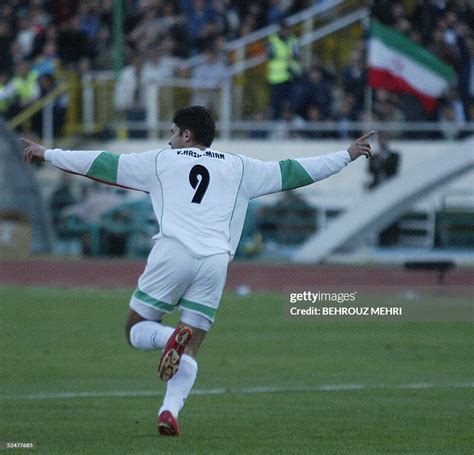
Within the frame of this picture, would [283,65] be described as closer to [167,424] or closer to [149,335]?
[149,335]

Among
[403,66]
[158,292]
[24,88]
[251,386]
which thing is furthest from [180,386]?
[24,88]

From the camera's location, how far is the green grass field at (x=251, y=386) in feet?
28.0

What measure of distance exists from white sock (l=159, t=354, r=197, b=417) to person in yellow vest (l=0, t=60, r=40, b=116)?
20.2 metres

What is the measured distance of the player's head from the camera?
28.8 feet

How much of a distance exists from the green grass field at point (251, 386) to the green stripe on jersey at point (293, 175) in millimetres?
1464

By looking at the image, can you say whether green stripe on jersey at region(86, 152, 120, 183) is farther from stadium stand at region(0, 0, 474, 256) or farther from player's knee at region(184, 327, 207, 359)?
stadium stand at region(0, 0, 474, 256)

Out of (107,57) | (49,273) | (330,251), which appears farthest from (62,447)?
(107,57)

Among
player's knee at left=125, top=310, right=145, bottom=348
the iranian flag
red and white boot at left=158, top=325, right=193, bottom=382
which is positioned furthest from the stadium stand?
red and white boot at left=158, top=325, right=193, bottom=382

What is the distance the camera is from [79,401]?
10336 millimetres

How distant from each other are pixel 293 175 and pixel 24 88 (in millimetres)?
20209

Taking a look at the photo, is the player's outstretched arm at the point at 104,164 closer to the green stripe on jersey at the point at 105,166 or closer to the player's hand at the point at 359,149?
the green stripe on jersey at the point at 105,166

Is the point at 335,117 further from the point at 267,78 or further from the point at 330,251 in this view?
the point at 330,251

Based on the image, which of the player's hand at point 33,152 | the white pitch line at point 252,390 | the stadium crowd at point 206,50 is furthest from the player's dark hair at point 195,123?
the stadium crowd at point 206,50

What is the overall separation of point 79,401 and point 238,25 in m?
19.7
